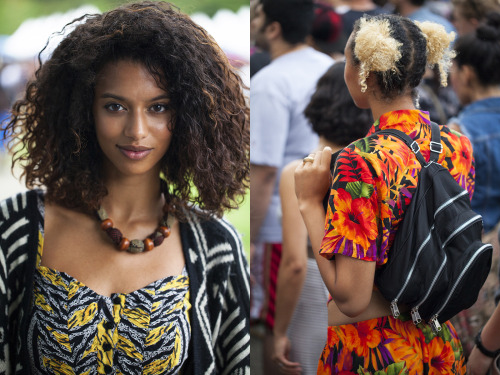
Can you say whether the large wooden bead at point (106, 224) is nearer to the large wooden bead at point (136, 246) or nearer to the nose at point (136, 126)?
the large wooden bead at point (136, 246)

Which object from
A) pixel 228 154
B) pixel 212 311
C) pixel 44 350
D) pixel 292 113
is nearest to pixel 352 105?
pixel 228 154

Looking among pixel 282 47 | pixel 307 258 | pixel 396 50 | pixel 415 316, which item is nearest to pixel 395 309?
pixel 415 316

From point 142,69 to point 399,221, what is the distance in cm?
84

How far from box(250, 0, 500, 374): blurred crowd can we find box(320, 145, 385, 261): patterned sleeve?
68 centimetres

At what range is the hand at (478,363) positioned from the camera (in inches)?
82.4

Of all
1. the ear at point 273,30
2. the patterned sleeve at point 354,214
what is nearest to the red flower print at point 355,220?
the patterned sleeve at point 354,214

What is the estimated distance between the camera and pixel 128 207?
2.06 metres

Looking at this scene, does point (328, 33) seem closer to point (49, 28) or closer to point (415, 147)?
point (49, 28)

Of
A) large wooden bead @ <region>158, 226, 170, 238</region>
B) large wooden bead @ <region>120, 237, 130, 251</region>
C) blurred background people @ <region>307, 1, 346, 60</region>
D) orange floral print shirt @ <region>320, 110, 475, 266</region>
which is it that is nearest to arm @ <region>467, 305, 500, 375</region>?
orange floral print shirt @ <region>320, 110, 475, 266</region>

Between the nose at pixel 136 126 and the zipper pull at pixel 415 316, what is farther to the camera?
the nose at pixel 136 126

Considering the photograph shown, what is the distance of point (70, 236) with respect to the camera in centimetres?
199

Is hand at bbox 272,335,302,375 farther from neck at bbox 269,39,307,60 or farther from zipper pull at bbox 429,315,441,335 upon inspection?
neck at bbox 269,39,307,60

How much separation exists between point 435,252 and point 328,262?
0.26 m

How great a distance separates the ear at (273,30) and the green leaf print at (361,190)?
1610mm
